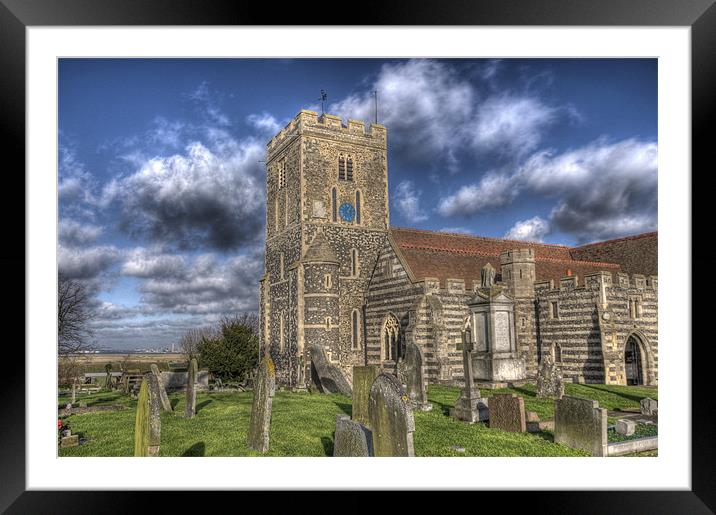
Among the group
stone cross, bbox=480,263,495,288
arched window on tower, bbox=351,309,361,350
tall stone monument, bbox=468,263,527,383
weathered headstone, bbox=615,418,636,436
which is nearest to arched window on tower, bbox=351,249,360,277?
arched window on tower, bbox=351,309,361,350

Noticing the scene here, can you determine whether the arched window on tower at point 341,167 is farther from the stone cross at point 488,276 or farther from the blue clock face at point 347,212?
the stone cross at point 488,276

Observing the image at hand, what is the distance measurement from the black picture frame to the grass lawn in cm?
255

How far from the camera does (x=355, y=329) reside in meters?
26.3

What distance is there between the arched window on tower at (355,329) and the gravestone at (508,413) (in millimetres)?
15397

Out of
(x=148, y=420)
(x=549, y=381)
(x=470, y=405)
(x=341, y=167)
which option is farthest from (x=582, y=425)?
(x=341, y=167)

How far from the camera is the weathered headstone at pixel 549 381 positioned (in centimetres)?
1481

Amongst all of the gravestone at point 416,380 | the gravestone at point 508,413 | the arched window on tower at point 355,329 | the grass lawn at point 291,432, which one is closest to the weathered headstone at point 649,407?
the grass lawn at point 291,432

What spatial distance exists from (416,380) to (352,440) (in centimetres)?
642

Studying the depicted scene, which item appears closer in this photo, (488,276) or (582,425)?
(582,425)

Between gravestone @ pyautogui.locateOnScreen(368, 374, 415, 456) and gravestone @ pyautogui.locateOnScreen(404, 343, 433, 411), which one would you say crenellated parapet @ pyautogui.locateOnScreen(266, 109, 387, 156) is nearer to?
gravestone @ pyautogui.locateOnScreen(404, 343, 433, 411)
